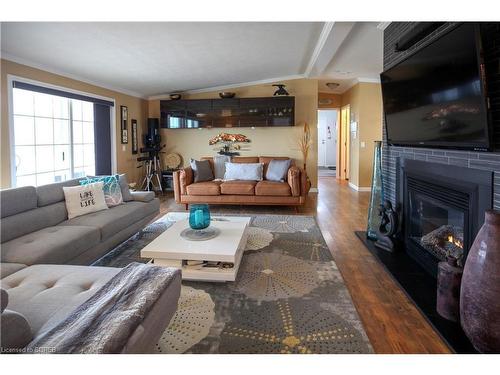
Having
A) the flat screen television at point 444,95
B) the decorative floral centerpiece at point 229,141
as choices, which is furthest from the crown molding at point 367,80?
the flat screen television at point 444,95

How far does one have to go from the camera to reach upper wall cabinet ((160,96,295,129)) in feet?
20.5

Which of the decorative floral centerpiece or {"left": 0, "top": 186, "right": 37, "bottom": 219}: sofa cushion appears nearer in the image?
{"left": 0, "top": 186, "right": 37, "bottom": 219}: sofa cushion

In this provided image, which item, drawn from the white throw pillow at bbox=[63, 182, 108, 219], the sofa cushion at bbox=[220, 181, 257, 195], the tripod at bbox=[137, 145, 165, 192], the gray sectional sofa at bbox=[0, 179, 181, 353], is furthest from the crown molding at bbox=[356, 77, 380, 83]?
the white throw pillow at bbox=[63, 182, 108, 219]

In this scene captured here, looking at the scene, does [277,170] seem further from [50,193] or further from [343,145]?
[343,145]

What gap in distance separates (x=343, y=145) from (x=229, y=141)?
372cm

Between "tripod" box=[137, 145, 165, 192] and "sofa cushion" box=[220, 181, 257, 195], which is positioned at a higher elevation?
"tripod" box=[137, 145, 165, 192]

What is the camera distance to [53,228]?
274cm

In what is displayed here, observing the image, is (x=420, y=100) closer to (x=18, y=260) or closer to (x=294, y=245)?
(x=294, y=245)

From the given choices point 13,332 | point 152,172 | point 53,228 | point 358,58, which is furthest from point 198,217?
point 152,172

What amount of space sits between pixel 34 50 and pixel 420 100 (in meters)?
4.00

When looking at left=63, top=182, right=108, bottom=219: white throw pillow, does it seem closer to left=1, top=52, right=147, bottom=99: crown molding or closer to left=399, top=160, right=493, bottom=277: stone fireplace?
left=1, top=52, right=147, bottom=99: crown molding
